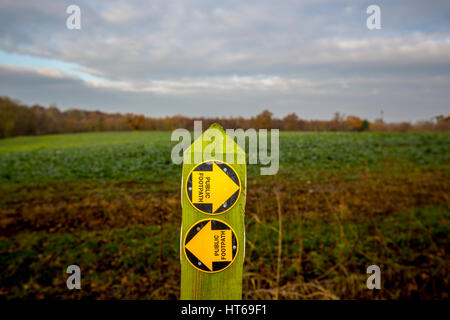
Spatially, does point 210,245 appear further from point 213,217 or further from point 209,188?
point 209,188

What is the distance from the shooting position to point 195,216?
1138mm

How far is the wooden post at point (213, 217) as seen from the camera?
113 centimetres

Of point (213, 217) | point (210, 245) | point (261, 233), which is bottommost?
point (261, 233)

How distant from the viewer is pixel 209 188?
1126 millimetres

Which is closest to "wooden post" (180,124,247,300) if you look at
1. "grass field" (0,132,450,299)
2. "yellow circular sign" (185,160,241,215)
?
"yellow circular sign" (185,160,241,215)

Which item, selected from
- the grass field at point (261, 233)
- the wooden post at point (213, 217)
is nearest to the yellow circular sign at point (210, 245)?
the wooden post at point (213, 217)

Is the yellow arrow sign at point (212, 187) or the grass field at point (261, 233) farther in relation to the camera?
the grass field at point (261, 233)

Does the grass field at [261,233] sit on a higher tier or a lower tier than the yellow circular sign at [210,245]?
lower

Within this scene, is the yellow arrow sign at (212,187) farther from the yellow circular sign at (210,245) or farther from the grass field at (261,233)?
the grass field at (261,233)

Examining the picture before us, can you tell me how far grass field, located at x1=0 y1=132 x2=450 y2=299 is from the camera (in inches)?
140

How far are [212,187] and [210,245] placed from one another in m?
0.23

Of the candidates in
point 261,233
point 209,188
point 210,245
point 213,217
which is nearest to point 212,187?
point 209,188
